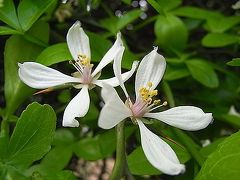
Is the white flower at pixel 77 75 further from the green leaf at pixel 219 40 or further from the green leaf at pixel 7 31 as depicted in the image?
the green leaf at pixel 219 40

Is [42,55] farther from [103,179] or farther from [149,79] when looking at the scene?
[103,179]

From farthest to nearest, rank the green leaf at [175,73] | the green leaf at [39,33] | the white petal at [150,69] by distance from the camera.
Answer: the green leaf at [175,73], the green leaf at [39,33], the white petal at [150,69]

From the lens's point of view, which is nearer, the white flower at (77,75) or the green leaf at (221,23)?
the white flower at (77,75)

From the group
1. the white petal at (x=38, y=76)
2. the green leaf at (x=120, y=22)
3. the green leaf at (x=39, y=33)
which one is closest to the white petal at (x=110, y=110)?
the white petal at (x=38, y=76)

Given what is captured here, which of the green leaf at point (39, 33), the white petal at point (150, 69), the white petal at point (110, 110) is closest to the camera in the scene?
the white petal at point (110, 110)

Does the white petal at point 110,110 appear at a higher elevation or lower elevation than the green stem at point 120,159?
higher

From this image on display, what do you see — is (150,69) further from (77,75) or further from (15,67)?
(15,67)

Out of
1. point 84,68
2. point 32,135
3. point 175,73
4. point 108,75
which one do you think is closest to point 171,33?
point 175,73
